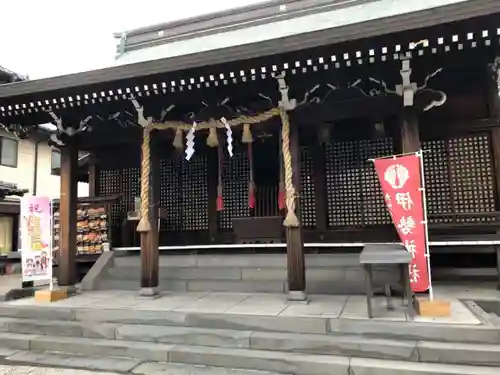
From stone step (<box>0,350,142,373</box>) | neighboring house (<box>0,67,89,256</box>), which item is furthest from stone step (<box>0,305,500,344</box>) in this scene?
neighboring house (<box>0,67,89,256</box>)

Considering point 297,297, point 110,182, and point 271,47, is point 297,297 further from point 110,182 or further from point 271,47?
point 110,182

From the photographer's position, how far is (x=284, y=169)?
240 inches

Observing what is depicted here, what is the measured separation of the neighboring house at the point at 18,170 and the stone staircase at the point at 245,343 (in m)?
11.8

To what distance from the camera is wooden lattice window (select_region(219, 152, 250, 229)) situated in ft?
29.8

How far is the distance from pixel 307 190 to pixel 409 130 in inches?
128

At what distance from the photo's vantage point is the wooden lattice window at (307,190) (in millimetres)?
8477

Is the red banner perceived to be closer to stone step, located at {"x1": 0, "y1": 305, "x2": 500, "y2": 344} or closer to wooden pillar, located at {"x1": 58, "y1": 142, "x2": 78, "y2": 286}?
stone step, located at {"x1": 0, "y1": 305, "x2": 500, "y2": 344}

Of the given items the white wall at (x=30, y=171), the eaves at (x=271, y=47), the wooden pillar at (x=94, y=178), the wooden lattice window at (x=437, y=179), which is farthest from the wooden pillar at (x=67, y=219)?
the white wall at (x=30, y=171)

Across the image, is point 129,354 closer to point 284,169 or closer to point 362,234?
point 284,169

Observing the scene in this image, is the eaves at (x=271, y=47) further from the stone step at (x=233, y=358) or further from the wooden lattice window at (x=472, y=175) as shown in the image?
the stone step at (x=233, y=358)

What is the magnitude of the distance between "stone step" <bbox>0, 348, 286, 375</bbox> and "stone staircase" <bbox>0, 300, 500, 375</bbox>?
1 centimetres

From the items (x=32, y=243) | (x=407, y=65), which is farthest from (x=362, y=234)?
(x=32, y=243)

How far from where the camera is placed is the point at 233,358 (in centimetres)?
455

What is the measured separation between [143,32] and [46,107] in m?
6.37
